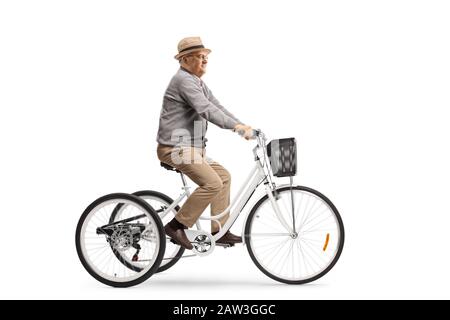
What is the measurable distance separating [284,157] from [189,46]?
120 centimetres

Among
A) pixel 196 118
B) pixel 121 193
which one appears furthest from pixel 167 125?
pixel 121 193

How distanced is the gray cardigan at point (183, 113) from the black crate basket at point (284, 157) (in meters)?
0.42

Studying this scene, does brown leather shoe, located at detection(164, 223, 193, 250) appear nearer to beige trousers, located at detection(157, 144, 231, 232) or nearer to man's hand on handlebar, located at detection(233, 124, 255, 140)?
beige trousers, located at detection(157, 144, 231, 232)

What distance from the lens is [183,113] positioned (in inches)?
266

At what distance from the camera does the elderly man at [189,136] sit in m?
6.66

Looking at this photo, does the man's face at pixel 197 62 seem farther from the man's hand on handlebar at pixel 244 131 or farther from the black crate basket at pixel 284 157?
the black crate basket at pixel 284 157

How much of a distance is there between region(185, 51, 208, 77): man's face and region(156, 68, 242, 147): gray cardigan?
59 millimetres

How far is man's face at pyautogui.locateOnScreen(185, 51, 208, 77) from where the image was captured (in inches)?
267

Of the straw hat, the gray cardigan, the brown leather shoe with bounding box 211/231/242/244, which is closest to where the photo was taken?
the gray cardigan

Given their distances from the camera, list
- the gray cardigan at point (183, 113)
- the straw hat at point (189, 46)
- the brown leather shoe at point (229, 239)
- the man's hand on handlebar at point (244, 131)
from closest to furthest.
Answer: the man's hand on handlebar at point (244, 131) < the gray cardigan at point (183, 113) < the straw hat at point (189, 46) < the brown leather shoe at point (229, 239)

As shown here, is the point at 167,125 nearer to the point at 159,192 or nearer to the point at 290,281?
the point at 159,192

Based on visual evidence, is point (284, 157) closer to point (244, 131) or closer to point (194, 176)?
point (244, 131)

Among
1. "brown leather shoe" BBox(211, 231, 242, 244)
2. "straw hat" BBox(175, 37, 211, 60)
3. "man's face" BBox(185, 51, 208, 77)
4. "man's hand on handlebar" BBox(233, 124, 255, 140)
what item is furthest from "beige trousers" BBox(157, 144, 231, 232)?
"straw hat" BBox(175, 37, 211, 60)

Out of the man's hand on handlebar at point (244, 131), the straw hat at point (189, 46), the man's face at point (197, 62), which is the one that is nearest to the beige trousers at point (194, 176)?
the man's hand on handlebar at point (244, 131)
